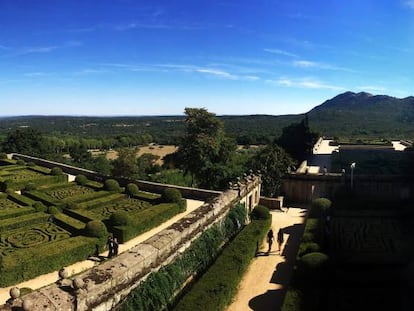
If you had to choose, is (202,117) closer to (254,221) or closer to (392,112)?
(254,221)

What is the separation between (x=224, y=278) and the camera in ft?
43.9

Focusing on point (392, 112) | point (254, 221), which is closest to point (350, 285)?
point (254, 221)

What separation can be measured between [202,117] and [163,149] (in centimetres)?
7620

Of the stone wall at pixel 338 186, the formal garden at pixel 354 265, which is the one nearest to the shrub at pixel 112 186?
the stone wall at pixel 338 186

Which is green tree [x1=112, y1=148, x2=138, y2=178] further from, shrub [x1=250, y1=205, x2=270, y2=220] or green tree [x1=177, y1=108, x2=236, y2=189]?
shrub [x1=250, y1=205, x2=270, y2=220]

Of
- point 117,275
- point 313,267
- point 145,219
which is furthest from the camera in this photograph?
point 145,219

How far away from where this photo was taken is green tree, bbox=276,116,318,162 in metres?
48.2

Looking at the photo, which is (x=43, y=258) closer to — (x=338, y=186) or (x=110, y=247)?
(x=110, y=247)

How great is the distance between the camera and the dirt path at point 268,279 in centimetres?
1344

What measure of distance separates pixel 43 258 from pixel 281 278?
9136mm

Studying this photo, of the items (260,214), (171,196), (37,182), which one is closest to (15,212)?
(171,196)

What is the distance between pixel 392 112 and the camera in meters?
166

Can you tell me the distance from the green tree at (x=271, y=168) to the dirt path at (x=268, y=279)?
30.9ft

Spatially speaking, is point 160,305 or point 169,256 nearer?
point 160,305
